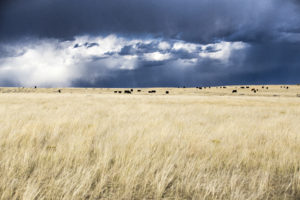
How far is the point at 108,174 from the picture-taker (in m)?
2.97

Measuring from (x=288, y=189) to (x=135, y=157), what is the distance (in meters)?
2.23

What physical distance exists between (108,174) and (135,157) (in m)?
0.73

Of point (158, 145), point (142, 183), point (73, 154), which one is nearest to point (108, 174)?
point (142, 183)

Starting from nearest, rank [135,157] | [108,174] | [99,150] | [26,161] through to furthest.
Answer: [108,174], [26,161], [135,157], [99,150]

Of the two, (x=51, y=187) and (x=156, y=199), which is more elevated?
(x=51, y=187)

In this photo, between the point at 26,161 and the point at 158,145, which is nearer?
the point at 26,161

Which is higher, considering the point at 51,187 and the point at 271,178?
the point at 51,187

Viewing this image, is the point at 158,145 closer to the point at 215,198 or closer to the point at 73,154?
the point at 73,154

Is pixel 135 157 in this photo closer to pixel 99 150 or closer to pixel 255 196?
pixel 99 150

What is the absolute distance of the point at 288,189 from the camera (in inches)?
112

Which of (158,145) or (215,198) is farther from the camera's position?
(158,145)

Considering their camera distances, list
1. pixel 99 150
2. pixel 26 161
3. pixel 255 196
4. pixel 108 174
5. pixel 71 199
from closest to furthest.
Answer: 1. pixel 71 199
2. pixel 255 196
3. pixel 108 174
4. pixel 26 161
5. pixel 99 150

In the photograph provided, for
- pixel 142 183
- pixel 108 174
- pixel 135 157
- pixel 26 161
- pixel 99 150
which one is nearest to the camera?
pixel 142 183

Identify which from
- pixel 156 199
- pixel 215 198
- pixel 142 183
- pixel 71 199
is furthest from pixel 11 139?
pixel 215 198
